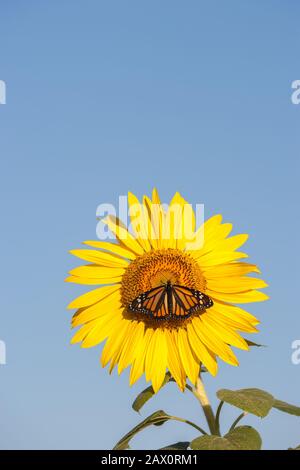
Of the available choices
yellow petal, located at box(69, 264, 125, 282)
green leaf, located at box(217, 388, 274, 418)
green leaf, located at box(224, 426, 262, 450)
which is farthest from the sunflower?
green leaf, located at box(224, 426, 262, 450)

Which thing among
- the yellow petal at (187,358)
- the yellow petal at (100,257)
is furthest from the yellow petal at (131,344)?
the yellow petal at (100,257)

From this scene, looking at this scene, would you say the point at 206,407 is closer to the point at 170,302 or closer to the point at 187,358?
the point at 187,358

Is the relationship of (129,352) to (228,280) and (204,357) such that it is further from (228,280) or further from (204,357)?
(228,280)

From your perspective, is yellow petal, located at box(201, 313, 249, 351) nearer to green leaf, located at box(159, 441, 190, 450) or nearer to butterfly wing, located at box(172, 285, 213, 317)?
butterfly wing, located at box(172, 285, 213, 317)

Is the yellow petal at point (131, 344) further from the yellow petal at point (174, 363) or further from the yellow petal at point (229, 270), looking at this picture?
the yellow petal at point (229, 270)

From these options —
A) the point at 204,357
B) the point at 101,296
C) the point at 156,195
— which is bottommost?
the point at 204,357
